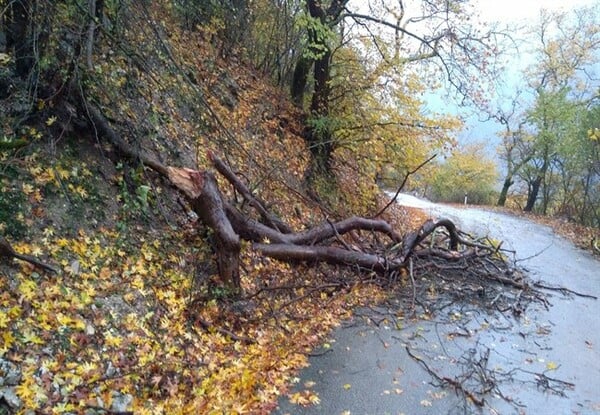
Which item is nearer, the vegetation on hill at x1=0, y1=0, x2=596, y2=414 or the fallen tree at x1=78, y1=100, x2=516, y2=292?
the vegetation on hill at x1=0, y1=0, x2=596, y2=414

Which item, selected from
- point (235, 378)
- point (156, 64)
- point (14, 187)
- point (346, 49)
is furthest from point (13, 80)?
point (346, 49)

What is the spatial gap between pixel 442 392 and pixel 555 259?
28.9 feet

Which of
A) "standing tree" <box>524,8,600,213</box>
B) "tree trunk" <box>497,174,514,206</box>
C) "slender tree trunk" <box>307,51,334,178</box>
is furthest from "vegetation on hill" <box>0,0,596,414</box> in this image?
"tree trunk" <box>497,174,514,206</box>

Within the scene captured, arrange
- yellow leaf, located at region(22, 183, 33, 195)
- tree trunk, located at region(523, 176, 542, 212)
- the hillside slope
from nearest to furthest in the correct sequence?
the hillside slope
yellow leaf, located at region(22, 183, 33, 195)
tree trunk, located at region(523, 176, 542, 212)

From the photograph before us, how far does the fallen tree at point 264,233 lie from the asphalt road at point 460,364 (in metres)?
1.19

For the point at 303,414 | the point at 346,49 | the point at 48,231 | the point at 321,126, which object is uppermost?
the point at 346,49

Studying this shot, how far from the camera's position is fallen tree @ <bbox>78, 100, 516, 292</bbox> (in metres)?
5.26

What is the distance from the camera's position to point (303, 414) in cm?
381

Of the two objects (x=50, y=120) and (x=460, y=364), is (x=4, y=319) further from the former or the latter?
(x=460, y=364)

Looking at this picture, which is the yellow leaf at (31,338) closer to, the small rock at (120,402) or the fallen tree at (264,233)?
the small rock at (120,402)

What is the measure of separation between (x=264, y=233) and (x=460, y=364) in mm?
3114

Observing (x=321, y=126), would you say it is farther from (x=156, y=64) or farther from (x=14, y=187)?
(x=14, y=187)

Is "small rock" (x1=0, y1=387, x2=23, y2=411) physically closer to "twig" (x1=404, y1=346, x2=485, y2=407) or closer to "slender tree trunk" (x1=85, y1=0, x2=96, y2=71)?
"slender tree trunk" (x1=85, y1=0, x2=96, y2=71)

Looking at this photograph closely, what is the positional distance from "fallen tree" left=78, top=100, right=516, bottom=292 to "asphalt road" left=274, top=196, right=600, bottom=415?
119 centimetres
